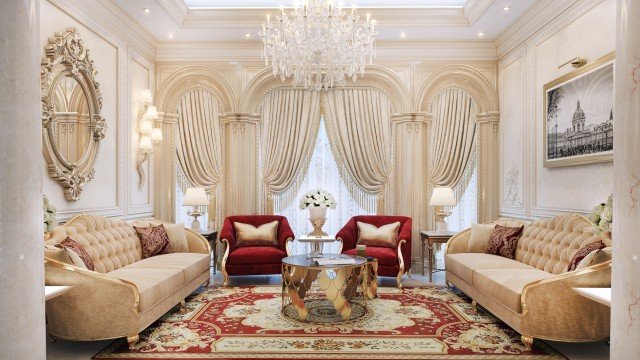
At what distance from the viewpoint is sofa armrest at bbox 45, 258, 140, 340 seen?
12.3ft

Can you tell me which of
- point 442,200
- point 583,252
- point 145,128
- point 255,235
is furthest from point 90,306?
point 442,200

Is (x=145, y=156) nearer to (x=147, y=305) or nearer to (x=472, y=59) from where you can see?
(x=147, y=305)

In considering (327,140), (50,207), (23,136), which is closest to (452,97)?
(327,140)

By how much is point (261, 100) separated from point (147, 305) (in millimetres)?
4209

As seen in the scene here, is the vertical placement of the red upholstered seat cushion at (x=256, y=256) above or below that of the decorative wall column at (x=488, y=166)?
below

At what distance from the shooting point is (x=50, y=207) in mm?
4016

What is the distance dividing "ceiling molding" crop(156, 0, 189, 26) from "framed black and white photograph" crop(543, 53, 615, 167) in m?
4.61

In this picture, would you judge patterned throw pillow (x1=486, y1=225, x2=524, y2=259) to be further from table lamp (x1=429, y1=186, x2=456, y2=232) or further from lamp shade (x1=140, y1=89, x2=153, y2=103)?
lamp shade (x1=140, y1=89, x2=153, y2=103)

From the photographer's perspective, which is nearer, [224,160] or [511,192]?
[511,192]

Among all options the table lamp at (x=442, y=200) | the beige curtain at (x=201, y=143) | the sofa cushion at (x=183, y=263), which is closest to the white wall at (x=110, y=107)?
the beige curtain at (x=201, y=143)

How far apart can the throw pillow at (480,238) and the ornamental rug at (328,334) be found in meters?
0.81

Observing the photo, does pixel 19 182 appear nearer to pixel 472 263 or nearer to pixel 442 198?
pixel 472 263

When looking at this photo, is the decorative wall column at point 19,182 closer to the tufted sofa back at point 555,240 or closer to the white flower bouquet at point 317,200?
the tufted sofa back at point 555,240

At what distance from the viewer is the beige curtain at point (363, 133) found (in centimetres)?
→ 757
